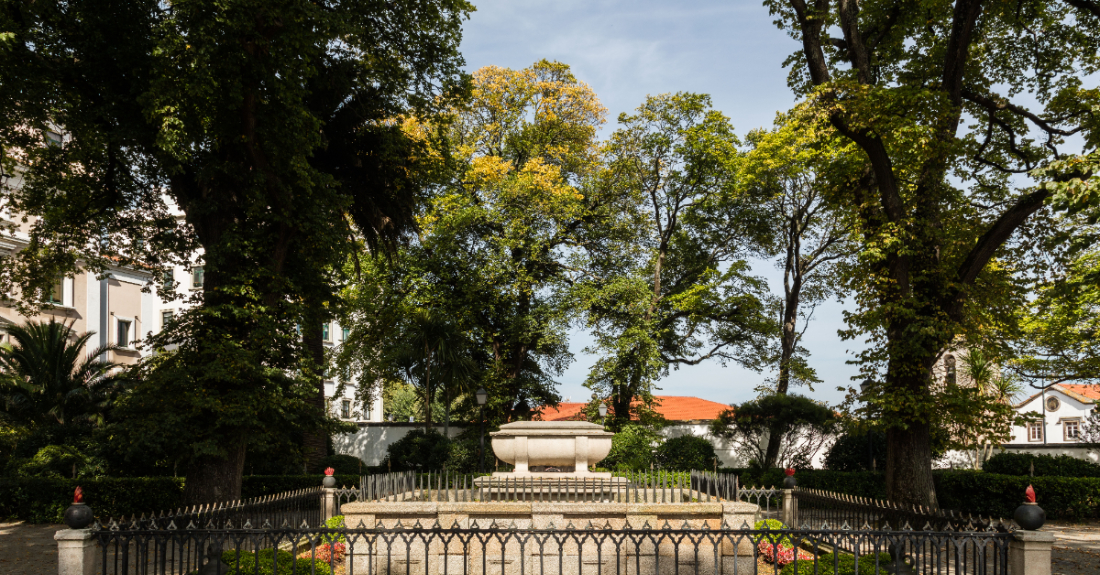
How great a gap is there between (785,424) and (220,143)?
21.0m

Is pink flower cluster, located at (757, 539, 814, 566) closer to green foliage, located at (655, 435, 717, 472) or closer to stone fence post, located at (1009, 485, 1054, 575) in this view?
stone fence post, located at (1009, 485, 1054, 575)

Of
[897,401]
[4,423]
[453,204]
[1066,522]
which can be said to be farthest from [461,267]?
[1066,522]

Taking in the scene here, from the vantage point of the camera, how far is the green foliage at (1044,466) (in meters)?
21.8

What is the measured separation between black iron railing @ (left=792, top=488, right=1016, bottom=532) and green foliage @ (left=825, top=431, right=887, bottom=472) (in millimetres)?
9996

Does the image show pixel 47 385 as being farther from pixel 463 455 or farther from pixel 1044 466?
pixel 1044 466

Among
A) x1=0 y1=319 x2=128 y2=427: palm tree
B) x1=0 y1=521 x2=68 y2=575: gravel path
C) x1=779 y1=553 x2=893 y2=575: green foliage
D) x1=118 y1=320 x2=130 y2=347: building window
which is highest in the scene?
x1=118 y1=320 x2=130 y2=347: building window

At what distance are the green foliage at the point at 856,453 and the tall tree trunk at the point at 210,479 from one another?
18963mm

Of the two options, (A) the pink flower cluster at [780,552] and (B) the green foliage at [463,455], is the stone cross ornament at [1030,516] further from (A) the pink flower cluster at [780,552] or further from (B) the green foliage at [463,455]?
(B) the green foliage at [463,455]

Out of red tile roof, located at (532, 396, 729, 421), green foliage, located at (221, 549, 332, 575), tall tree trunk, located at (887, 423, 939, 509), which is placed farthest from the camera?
red tile roof, located at (532, 396, 729, 421)

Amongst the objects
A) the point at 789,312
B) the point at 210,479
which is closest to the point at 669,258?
the point at 789,312

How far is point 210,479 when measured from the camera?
14.3m

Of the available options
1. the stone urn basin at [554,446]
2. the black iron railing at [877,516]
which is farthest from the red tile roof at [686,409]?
the stone urn basin at [554,446]

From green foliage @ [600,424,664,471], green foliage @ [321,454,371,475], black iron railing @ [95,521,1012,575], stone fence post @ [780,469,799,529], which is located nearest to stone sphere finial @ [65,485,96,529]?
black iron railing @ [95,521,1012,575]

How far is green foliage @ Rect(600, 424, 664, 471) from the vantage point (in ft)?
81.5
